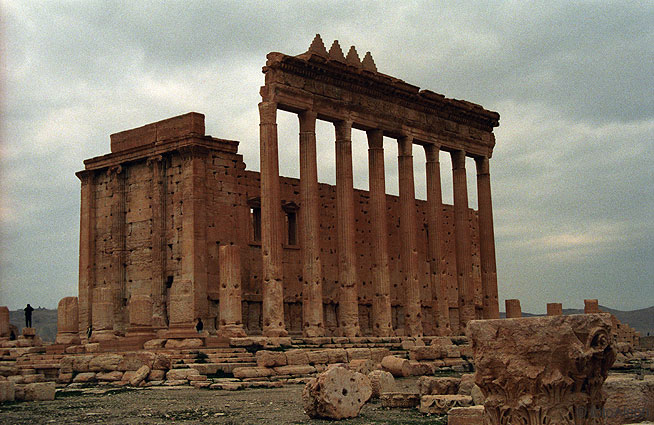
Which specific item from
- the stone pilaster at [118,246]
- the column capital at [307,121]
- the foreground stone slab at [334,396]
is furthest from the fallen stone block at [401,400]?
the stone pilaster at [118,246]

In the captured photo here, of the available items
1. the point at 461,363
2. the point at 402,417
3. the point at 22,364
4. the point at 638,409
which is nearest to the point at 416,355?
the point at 461,363

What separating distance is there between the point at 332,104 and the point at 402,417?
1859 cm

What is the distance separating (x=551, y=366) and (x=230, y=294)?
1818cm

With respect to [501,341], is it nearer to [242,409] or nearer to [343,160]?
[242,409]

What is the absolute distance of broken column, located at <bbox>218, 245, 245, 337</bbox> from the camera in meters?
25.2

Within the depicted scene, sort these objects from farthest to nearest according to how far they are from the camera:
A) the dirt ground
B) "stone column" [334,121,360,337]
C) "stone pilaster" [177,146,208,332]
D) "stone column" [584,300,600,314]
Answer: "stone column" [584,300,600,314], "stone pilaster" [177,146,208,332], "stone column" [334,121,360,337], the dirt ground

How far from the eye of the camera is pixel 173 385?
19375 mm

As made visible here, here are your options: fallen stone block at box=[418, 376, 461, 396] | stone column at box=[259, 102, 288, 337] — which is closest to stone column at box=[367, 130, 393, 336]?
stone column at box=[259, 102, 288, 337]

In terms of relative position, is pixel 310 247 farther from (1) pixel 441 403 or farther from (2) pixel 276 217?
(1) pixel 441 403

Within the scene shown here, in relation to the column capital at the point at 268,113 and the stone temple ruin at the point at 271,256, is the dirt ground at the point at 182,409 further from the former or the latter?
the column capital at the point at 268,113

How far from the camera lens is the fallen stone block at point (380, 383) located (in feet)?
51.1

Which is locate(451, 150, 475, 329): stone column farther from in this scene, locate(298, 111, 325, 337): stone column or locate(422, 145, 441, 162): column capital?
locate(298, 111, 325, 337): stone column

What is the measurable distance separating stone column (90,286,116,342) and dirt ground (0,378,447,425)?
23.0 feet

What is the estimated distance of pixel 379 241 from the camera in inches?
1241
